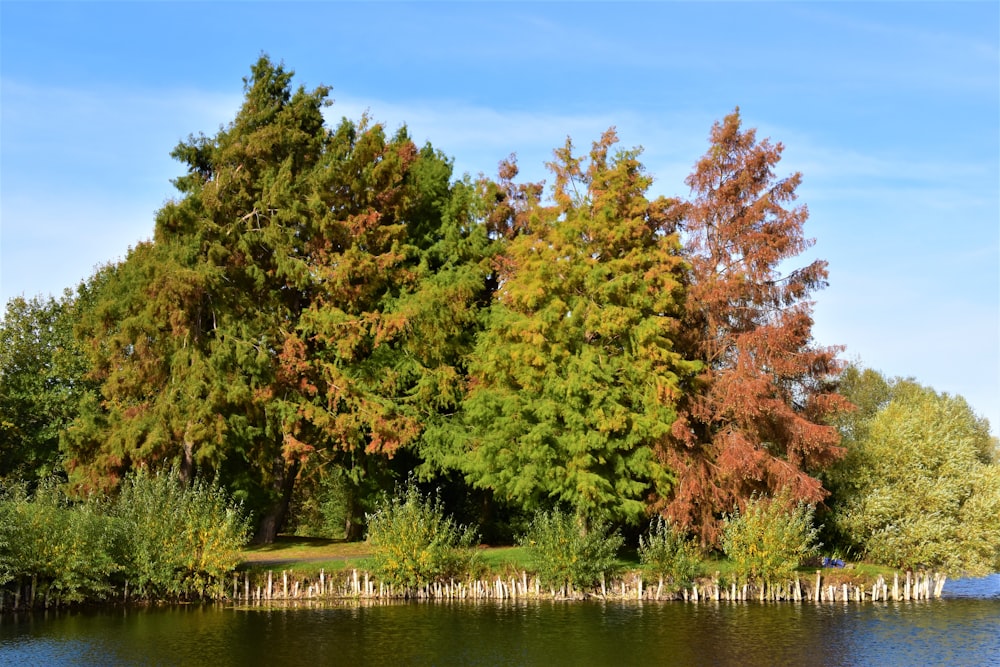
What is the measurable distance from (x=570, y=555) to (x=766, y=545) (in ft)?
20.0

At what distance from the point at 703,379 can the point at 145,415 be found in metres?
21.3

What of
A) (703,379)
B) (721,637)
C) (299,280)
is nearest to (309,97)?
(299,280)

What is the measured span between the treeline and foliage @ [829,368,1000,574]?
0.10m

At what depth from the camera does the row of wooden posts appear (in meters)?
30.0

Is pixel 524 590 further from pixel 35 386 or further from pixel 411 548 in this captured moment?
pixel 35 386

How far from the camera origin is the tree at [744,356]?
33.6 meters

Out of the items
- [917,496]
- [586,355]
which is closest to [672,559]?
[586,355]

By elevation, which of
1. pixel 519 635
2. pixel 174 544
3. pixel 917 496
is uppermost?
pixel 917 496

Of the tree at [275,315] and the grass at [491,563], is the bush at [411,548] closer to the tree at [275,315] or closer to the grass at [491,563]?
the grass at [491,563]

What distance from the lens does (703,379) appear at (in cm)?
3528

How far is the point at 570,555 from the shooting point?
30.1 m

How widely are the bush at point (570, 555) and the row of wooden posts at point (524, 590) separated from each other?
0.47 m

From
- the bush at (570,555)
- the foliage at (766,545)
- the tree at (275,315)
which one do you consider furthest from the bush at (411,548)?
the foliage at (766,545)

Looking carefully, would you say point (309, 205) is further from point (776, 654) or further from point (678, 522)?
Result: point (776, 654)
